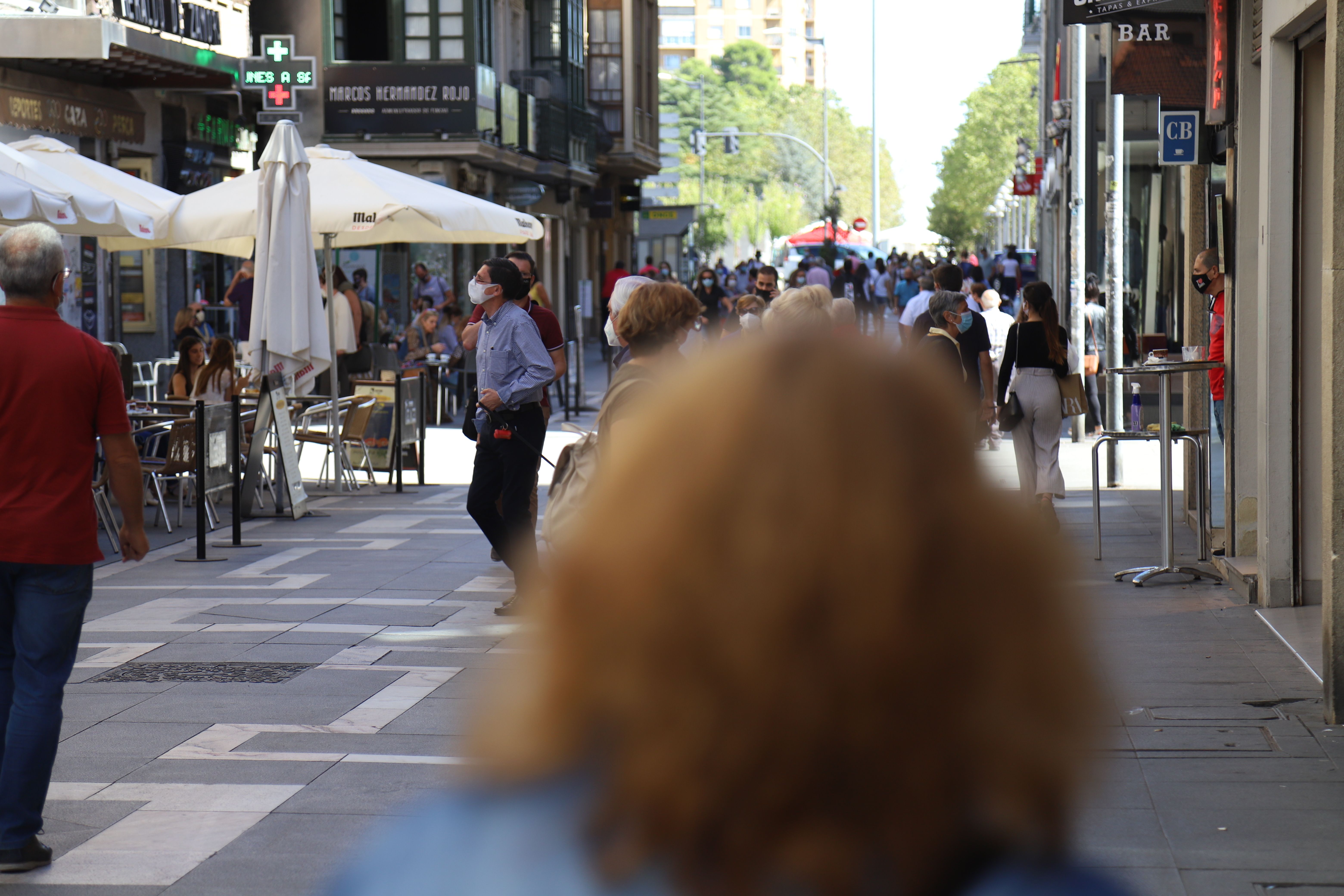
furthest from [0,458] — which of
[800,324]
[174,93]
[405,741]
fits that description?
[174,93]

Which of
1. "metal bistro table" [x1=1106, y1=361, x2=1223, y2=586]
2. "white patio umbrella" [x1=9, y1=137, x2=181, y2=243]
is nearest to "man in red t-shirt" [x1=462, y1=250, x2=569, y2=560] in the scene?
"metal bistro table" [x1=1106, y1=361, x2=1223, y2=586]

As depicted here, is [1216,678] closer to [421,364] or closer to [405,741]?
[405,741]

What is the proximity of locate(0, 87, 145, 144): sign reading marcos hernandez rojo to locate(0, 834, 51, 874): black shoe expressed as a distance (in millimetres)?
16898

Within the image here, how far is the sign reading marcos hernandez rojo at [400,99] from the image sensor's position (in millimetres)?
→ 30219

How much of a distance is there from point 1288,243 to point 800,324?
7.32 m

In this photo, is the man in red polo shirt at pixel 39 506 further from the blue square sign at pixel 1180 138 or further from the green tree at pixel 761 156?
the green tree at pixel 761 156

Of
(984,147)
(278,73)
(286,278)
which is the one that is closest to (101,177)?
(286,278)

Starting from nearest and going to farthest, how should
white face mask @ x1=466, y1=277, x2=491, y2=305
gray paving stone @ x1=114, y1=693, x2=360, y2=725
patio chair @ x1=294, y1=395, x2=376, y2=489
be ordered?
gray paving stone @ x1=114, y1=693, x2=360, y2=725
white face mask @ x1=466, y1=277, x2=491, y2=305
patio chair @ x1=294, y1=395, x2=376, y2=489

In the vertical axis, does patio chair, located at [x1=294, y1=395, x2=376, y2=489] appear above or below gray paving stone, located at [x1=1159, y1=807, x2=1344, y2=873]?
above

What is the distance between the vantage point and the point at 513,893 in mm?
1104

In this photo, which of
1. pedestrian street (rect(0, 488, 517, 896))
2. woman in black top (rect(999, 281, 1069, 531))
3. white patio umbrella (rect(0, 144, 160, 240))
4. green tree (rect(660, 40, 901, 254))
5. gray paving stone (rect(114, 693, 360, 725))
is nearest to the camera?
pedestrian street (rect(0, 488, 517, 896))

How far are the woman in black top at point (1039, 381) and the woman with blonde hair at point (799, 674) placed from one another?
1074cm

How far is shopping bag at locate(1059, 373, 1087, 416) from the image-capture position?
11.8 metres

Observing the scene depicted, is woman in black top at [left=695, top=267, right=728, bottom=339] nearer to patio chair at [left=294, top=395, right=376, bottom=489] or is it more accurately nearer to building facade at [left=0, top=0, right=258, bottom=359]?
building facade at [left=0, top=0, right=258, bottom=359]
